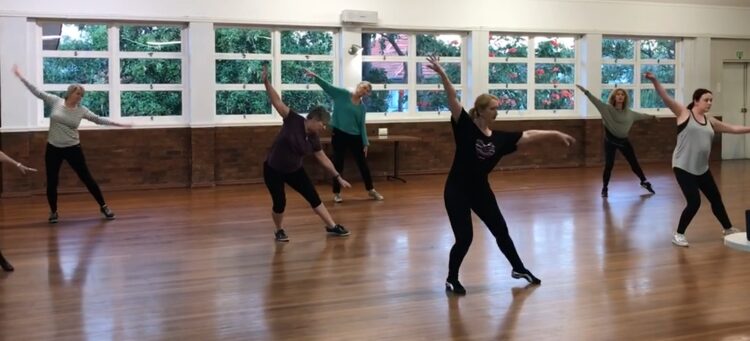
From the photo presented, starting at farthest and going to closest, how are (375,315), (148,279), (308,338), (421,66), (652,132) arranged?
1. (652,132)
2. (421,66)
3. (148,279)
4. (375,315)
5. (308,338)

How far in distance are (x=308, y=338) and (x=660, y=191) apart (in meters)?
6.67

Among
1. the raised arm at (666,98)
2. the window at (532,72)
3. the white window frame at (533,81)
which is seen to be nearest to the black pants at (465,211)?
the raised arm at (666,98)

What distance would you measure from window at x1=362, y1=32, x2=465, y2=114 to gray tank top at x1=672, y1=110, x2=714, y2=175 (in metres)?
6.08

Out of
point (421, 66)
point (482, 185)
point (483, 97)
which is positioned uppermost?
point (421, 66)

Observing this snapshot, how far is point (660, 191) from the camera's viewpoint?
9078 mm

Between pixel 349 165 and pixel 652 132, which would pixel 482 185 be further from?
pixel 652 132

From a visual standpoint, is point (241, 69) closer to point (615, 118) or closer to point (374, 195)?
point (374, 195)

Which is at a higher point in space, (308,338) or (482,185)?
(482,185)

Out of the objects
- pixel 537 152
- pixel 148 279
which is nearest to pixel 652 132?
pixel 537 152

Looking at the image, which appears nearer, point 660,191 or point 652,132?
point 660,191

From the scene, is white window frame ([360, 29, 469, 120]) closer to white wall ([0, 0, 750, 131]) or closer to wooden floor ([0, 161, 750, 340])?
white wall ([0, 0, 750, 131])

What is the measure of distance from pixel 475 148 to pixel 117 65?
6.89 metres

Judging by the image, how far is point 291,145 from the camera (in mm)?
5820

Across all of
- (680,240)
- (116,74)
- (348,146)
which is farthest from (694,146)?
(116,74)
